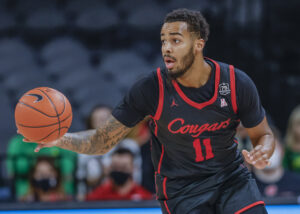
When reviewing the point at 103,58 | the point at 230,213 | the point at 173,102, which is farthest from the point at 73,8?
the point at 230,213

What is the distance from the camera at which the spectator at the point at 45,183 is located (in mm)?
4465

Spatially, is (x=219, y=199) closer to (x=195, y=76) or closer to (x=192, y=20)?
(x=195, y=76)

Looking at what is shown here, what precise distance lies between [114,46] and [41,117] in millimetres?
4626

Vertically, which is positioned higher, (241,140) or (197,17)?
(197,17)

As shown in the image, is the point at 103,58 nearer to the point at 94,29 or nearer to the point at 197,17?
the point at 94,29

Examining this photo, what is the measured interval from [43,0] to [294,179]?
16.7ft

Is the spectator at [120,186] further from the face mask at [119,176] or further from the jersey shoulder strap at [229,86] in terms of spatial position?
the jersey shoulder strap at [229,86]

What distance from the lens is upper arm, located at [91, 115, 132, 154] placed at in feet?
8.91

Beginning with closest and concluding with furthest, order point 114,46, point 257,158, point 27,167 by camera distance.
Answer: point 257,158, point 27,167, point 114,46

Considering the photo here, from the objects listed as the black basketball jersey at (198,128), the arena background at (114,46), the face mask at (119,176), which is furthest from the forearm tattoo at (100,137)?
the arena background at (114,46)

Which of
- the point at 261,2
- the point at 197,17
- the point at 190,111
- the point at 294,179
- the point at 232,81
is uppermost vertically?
the point at 261,2

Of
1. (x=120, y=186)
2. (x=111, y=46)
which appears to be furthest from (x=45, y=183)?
(x=111, y=46)

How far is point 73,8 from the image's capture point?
7102 mm

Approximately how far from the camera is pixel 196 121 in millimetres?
2531
